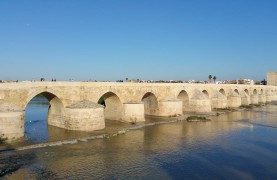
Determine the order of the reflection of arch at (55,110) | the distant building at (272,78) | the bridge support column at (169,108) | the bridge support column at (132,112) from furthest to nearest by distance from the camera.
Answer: the distant building at (272,78)
the bridge support column at (169,108)
the bridge support column at (132,112)
the reflection of arch at (55,110)

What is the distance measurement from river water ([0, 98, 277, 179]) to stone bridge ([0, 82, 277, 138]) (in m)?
1.27

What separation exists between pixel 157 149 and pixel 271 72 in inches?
3869

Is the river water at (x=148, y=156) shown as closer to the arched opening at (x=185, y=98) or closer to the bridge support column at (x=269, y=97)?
the arched opening at (x=185, y=98)

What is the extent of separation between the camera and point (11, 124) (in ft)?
64.0

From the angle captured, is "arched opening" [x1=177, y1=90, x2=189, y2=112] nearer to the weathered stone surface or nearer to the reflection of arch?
the weathered stone surface

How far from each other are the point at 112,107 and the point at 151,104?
273 inches

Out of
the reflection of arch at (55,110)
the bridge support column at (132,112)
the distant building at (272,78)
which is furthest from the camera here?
the distant building at (272,78)

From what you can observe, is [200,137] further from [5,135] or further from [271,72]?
[271,72]

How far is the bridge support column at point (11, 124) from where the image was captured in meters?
19.2

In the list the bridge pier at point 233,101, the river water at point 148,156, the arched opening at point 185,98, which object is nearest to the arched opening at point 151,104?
the arched opening at point 185,98

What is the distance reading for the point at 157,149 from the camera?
63.4ft

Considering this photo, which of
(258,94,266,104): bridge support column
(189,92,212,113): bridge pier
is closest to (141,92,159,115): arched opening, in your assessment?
(189,92,212,113): bridge pier

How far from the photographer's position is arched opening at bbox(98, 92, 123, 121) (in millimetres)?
29859

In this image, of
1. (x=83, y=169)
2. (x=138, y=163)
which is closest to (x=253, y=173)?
(x=138, y=163)
